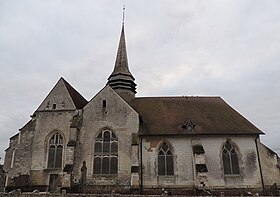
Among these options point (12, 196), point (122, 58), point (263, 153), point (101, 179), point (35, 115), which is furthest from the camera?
point (122, 58)

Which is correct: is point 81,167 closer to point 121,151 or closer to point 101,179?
point 101,179

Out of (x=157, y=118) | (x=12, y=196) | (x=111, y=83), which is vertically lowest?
(x=12, y=196)

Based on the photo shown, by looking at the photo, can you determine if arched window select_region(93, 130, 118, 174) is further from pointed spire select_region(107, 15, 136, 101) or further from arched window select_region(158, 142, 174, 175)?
pointed spire select_region(107, 15, 136, 101)

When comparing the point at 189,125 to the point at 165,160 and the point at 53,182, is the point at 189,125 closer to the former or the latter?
the point at 165,160

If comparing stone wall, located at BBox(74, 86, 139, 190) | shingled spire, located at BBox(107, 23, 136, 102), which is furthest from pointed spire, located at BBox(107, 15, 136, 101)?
stone wall, located at BBox(74, 86, 139, 190)

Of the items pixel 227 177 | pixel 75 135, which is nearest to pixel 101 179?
pixel 75 135

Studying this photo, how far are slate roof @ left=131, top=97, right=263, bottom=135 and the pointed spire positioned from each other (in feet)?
4.67

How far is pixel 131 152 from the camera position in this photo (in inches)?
930

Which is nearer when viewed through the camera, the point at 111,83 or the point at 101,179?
the point at 101,179

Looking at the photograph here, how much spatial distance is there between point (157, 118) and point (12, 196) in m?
15.0

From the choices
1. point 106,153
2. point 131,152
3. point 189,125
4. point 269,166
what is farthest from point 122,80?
point 269,166

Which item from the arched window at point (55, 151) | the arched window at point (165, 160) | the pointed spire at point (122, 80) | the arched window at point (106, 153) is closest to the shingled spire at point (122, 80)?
the pointed spire at point (122, 80)

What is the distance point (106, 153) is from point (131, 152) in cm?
244

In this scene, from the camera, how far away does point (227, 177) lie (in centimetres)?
2383
